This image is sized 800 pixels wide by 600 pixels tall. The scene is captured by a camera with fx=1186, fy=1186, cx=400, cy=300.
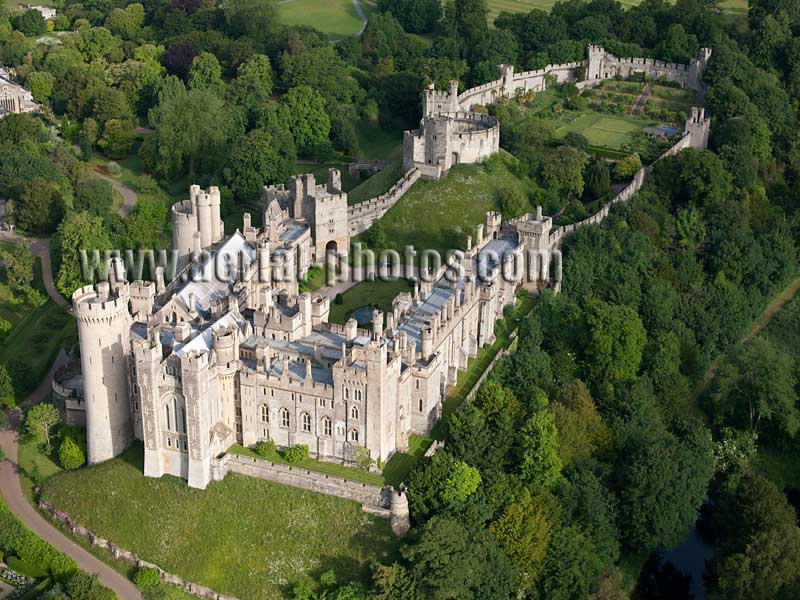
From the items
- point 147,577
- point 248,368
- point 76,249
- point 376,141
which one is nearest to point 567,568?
point 248,368

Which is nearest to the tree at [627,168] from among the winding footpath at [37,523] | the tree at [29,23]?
the winding footpath at [37,523]

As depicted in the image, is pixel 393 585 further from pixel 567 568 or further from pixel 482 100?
pixel 482 100

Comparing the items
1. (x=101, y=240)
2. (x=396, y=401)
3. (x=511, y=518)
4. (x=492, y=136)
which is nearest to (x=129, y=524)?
(x=396, y=401)

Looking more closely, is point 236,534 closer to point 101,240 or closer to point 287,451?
point 287,451

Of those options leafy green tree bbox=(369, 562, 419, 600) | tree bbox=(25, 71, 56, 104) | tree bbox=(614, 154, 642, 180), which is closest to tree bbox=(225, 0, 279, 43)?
tree bbox=(25, 71, 56, 104)

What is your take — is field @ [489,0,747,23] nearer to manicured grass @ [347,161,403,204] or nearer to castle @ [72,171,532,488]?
manicured grass @ [347,161,403,204]

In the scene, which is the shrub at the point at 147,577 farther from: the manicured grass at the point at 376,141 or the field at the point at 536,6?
the field at the point at 536,6
